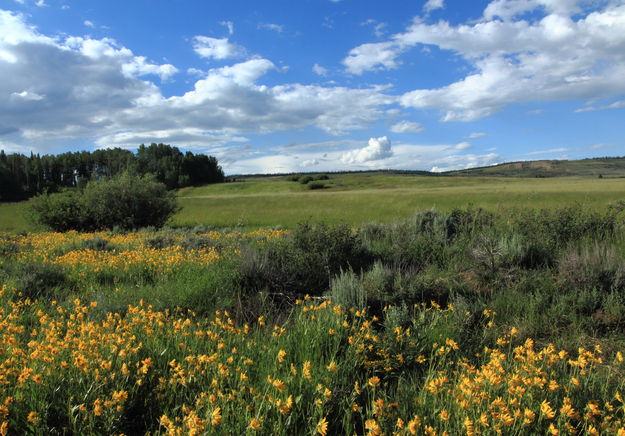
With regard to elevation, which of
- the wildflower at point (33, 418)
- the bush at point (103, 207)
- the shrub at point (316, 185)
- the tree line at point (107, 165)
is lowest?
the wildflower at point (33, 418)

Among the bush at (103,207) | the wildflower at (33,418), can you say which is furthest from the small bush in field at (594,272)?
the bush at (103,207)

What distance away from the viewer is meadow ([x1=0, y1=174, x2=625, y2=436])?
2748 mm

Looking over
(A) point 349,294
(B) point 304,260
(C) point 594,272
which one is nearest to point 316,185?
(B) point 304,260

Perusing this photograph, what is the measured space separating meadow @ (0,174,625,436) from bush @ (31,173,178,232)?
13.2m

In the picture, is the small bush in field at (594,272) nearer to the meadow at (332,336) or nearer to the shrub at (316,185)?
the meadow at (332,336)

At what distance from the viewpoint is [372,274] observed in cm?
623

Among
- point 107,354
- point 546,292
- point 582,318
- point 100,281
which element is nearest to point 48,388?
point 107,354

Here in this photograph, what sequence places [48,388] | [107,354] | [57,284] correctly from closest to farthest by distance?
[48,388]
[107,354]
[57,284]

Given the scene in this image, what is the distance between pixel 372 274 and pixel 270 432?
385 cm

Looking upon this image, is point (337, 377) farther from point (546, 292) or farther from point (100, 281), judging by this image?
point (100, 281)

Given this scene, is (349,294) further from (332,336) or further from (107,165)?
(107,165)

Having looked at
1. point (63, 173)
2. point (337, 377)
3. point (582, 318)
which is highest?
point (63, 173)

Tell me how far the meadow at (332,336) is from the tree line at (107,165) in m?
98.1

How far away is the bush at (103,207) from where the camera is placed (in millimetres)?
23062
